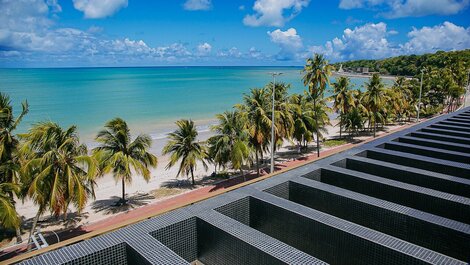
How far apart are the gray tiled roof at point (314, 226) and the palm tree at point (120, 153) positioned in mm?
9924

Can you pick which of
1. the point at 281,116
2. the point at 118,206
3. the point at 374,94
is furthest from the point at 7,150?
the point at 374,94

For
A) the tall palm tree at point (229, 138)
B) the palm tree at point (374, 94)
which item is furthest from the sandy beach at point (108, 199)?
the palm tree at point (374, 94)

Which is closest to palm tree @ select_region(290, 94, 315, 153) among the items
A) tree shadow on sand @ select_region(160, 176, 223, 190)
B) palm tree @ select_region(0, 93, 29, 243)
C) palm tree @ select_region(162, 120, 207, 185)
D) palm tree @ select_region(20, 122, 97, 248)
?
tree shadow on sand @ select_region(160, 176, 223, 190)

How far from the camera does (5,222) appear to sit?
1085 cm

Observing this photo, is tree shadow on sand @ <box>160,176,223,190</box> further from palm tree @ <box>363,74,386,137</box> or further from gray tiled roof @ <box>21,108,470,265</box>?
palm tree @ <box>363,74,386,137</box>

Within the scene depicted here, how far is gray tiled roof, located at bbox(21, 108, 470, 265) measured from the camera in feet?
23.6

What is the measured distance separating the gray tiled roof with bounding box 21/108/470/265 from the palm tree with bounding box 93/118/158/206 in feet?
32.6

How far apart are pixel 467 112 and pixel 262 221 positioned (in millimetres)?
23873

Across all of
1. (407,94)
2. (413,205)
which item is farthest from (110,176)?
(407,94)

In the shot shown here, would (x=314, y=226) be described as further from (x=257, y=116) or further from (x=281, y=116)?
(x=281, y=116)

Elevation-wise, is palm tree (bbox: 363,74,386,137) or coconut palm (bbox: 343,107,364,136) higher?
palm tree (bbox: 363,74,386,137)

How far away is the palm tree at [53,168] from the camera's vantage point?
1259cm

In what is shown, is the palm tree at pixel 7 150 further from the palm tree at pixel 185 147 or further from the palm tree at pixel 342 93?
the palm tree at pixel 342 93

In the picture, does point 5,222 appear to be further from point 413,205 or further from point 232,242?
point 413,205
